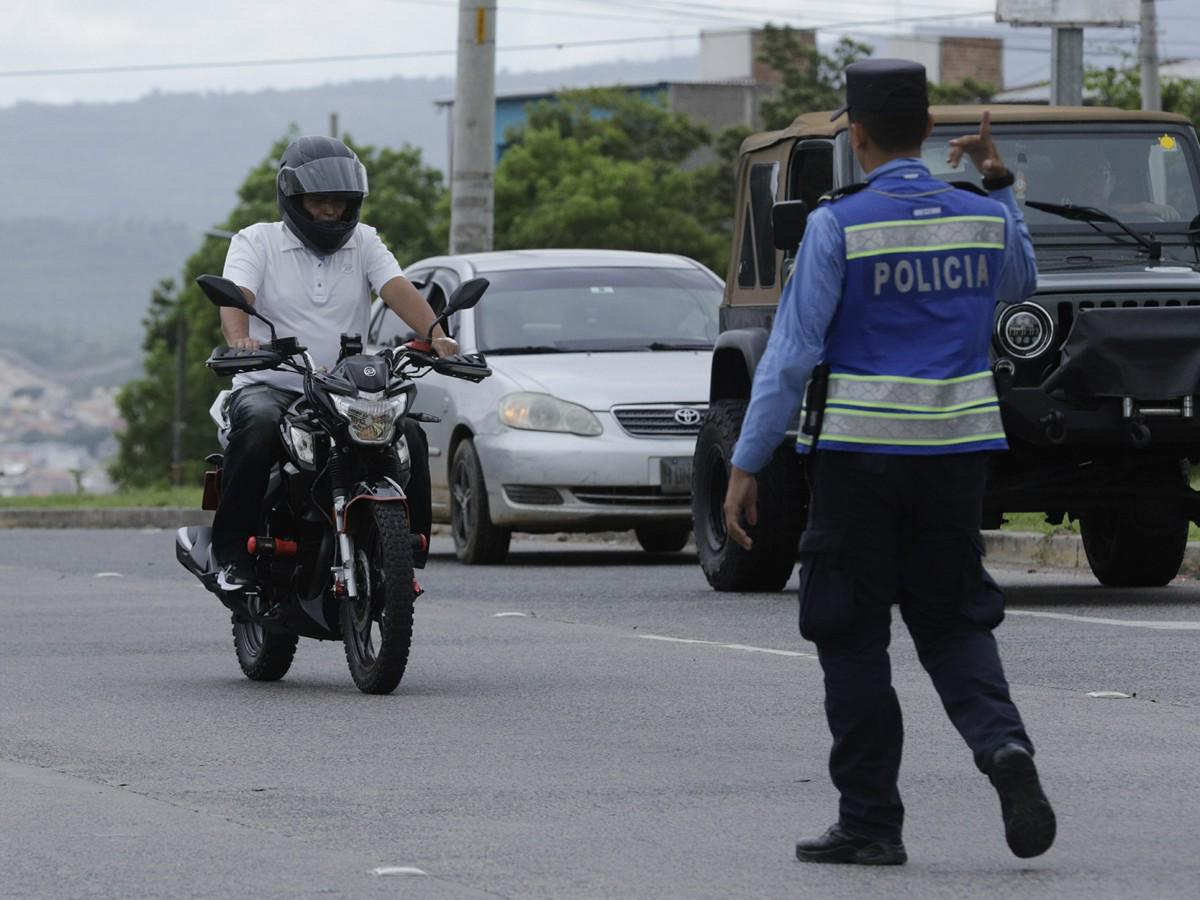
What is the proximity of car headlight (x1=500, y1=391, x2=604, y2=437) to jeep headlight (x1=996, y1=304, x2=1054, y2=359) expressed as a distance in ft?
14.6

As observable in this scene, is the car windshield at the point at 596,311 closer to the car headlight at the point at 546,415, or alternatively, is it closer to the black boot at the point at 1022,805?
the car headlight at the point at 546,415

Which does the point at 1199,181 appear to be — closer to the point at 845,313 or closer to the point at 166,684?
the point at 166,684

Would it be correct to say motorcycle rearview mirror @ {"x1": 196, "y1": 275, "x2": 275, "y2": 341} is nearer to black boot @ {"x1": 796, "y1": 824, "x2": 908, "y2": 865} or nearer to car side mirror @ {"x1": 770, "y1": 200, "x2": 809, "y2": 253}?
car side mirror @ {"x1": 770, "y1": 200, "x2": 809, "y2": 253}

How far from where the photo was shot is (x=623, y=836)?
6074 mm

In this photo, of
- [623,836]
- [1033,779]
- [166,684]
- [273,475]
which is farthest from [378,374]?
[1033,779]

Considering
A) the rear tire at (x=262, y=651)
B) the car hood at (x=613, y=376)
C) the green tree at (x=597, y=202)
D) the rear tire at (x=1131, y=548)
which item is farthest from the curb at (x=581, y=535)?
the green tree at (x=597, y=202)

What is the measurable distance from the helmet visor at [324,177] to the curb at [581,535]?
5.78 m

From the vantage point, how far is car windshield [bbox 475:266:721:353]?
16.6 m

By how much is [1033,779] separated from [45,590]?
10.1m

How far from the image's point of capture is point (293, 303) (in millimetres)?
9344

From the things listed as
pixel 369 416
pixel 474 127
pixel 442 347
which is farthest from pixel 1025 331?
pixel 474 127

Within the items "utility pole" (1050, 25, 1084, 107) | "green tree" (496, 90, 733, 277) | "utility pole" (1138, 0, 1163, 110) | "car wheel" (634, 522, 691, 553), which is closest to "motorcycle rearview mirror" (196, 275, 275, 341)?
"car wheel" (634, 522, 691, 553)

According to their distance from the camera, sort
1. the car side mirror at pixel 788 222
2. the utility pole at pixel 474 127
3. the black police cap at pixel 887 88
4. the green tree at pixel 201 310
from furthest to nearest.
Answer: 1. the green tree at pixel 201 310
2. the utility pole at pixel 474 127
3. the car side mirror at pixel 788 222
4. the black police cap at pixel 887 88

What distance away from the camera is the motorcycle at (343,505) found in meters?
8.80
